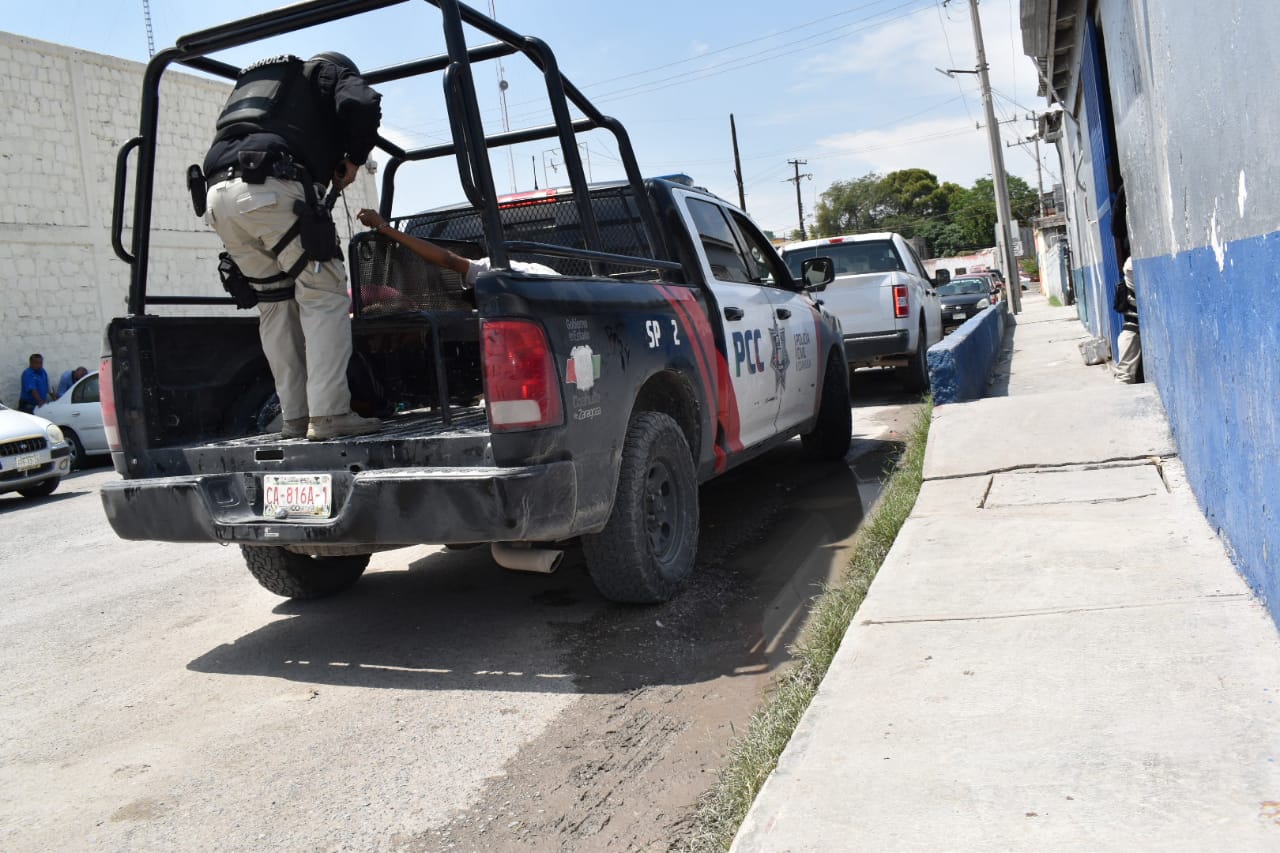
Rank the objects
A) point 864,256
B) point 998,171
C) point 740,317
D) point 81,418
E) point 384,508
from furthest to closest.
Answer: point 998,171
point 81,418
point 864,256
point 740,317
point 384,508

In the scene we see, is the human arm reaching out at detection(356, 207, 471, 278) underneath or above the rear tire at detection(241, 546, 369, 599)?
above

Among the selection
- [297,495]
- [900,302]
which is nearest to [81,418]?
[900,302]

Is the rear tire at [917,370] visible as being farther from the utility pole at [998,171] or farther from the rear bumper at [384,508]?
the utility pole at [998,171]

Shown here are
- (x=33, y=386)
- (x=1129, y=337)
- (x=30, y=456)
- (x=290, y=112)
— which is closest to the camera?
(x=290, y=112)

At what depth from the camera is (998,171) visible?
104ft

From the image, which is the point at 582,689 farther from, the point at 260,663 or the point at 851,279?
the point at 851,279

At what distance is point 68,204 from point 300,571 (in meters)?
18.5

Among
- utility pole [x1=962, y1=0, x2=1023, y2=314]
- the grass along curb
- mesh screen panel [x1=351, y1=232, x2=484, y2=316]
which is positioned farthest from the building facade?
utility pole [x1=962, y1=0, x2=1023, y2=314]

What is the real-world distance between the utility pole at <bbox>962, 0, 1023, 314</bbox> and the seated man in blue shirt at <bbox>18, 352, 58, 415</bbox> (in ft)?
76.0

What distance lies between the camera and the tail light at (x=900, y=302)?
11055 millimetres

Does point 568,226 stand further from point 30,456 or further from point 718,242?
point 30,456

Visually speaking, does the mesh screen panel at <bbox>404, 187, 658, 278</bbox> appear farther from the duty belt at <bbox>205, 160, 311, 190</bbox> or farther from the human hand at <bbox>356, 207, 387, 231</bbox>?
the duty belt at <bbox>205, 160, 311, 190</bbox>

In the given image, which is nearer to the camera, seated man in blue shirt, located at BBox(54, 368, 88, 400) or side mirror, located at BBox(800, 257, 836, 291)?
side mirror, located at BBox(800, 257, 836, 291)

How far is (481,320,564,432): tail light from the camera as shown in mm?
3697
